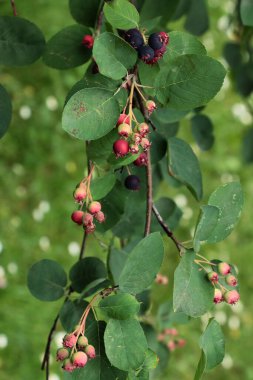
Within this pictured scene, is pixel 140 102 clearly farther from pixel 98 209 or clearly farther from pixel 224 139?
pixel 224 139

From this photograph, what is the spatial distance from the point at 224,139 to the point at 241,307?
0.92 m

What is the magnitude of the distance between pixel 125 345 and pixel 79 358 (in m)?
0.06

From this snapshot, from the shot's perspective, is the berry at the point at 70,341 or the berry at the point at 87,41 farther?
the berry at the point at 87,41

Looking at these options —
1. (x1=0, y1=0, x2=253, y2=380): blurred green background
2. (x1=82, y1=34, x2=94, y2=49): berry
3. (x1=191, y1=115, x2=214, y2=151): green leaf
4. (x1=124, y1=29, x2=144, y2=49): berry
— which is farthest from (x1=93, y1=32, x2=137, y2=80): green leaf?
(x1=0, y1=0, x2=253, y2=380): blurred green background

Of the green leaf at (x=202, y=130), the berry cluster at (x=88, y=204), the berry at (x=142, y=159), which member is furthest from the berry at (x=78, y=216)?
the green leaf at (x=202, y=130)

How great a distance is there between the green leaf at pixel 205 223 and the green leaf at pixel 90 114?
0.18m

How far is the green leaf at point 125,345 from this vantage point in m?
0.78

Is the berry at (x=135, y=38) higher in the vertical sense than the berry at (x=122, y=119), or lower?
higher

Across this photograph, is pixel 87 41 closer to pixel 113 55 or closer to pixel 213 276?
pixel 113 55

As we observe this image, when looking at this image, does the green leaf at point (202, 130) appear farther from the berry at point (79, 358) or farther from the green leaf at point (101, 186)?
the berry at point (79, 358)

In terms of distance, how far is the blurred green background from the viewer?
2482mm

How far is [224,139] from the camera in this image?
331 cm

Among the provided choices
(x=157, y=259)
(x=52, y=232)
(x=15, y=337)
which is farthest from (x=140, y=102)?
(x=52, y=232)

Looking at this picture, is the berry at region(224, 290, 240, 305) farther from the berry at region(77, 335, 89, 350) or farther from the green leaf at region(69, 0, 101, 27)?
the green leaf at region(69, 0, 101, 27)
